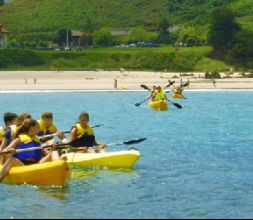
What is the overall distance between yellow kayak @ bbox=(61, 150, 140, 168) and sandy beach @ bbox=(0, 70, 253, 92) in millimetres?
38196

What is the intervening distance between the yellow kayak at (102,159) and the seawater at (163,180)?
20 cm

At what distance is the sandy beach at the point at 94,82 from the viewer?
2296 inches

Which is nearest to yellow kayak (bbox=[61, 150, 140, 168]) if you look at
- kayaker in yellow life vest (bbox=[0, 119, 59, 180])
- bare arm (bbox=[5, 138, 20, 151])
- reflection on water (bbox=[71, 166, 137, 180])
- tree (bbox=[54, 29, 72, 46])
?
reflection on water (bbox=[71, 166, 137, 180])

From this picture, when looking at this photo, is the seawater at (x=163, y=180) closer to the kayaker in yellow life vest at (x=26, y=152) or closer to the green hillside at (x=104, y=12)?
the kayaker in yellow life vest at (x=26, y=152)

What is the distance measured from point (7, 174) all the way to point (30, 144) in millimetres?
774

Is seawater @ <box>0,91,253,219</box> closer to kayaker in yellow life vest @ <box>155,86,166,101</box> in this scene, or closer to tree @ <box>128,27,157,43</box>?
kayaker in yellow life vest @ <box>155,86,166,101</box>

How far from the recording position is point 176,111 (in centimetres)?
3991

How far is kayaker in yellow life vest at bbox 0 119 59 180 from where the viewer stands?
50.6ft

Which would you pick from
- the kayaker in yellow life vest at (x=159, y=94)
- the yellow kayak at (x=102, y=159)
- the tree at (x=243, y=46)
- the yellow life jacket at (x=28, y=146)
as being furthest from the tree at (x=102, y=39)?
the yellow life jacket at (x=28, y=146)

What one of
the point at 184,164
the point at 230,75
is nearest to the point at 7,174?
the point at 184,164

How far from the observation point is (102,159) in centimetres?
1841

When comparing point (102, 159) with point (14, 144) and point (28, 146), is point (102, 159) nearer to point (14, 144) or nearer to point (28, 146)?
point (28, 146)

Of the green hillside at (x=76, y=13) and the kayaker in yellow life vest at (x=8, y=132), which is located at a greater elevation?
the green hillside at (x=76, y=13)

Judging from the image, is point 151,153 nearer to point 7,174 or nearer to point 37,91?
point 7,174
